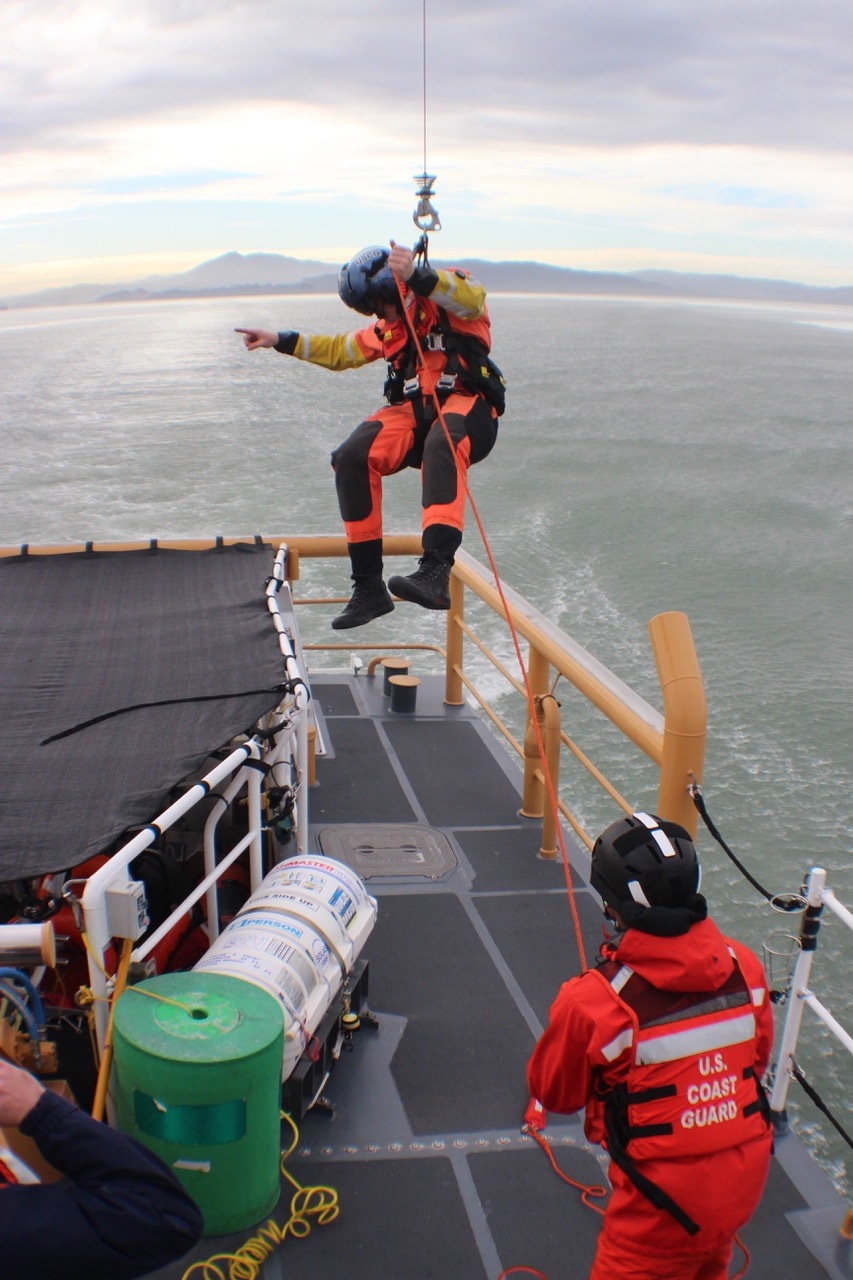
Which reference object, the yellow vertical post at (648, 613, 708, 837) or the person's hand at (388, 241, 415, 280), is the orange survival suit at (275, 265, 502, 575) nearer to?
the person's hand at (388, 241, 415, 280)

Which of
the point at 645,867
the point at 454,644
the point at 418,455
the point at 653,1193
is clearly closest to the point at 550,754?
the point at 418,455

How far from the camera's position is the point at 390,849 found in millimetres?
5039

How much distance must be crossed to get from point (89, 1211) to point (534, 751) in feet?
12.0

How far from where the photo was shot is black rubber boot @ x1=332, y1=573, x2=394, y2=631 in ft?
14.6

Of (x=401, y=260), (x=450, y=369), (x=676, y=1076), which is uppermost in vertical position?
(x=401, y=260)

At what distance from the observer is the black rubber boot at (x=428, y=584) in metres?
→ 4.04

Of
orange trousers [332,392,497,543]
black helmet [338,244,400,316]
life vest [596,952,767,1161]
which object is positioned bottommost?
life vest [596,952,767,1161]

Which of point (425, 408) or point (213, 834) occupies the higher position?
point (425, 408)

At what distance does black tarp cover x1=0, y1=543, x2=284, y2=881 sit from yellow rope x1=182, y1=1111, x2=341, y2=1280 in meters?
1.09

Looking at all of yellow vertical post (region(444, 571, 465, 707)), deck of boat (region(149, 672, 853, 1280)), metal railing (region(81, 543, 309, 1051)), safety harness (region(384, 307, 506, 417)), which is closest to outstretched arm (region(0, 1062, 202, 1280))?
metal railing (region(81, 543, 309, 1051))

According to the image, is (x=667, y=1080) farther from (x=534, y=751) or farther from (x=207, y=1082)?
(x=534, y=751)

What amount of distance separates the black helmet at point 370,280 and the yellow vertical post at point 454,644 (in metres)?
1.97

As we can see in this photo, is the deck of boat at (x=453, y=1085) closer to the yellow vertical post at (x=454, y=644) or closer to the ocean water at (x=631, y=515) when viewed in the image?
the yellow vertical post at (x=454, y=644)

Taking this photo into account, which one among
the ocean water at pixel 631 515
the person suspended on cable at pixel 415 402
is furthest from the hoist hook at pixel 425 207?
the ocean water at pixel 631 515
